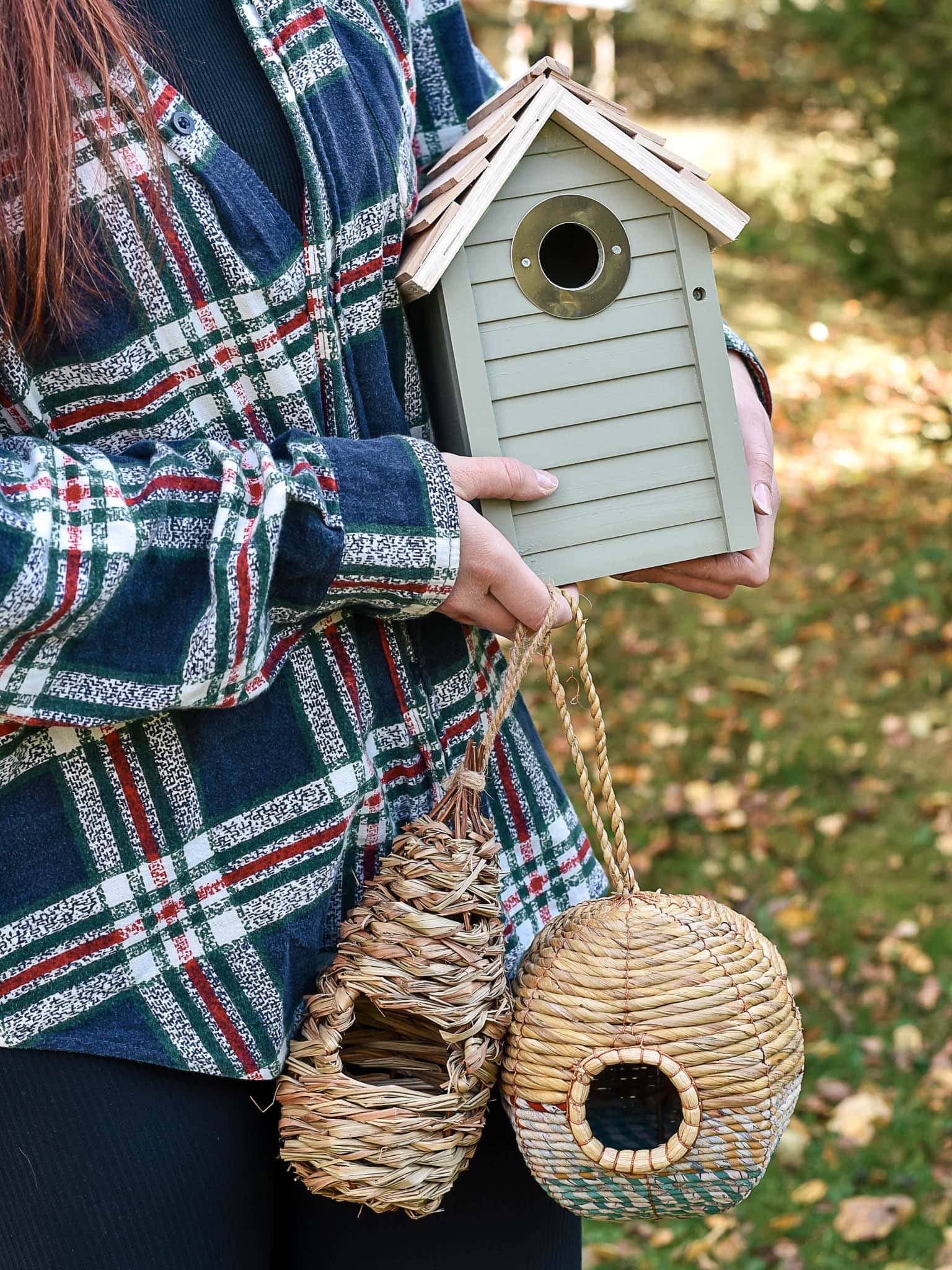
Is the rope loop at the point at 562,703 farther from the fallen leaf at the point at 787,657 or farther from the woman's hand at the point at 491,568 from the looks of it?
the fallen leaf at the point at 787,657

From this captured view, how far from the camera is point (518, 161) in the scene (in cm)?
131

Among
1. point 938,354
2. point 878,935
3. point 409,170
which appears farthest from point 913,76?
point 409,170

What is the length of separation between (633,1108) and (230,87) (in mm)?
1040

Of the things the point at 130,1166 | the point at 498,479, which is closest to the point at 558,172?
the point at 498,479

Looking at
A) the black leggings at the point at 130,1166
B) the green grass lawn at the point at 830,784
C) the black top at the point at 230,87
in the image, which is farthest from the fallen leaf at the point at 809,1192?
the black top at the point at 230,87

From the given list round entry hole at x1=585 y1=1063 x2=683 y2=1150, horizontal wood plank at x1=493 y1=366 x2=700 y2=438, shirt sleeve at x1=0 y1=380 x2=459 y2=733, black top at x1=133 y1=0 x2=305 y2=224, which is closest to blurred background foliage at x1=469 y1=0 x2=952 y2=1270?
round entry hole at x1=585 y1=1063 x2=683 y2=1150

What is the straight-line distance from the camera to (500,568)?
1182 mm

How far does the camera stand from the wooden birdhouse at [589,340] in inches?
51.8

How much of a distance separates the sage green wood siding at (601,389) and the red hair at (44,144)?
388 mm

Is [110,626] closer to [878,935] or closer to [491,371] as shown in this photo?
[491,371]

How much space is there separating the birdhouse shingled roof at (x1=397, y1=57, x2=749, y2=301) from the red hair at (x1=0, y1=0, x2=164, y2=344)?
287mm

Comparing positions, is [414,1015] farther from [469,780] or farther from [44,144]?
[44,144]

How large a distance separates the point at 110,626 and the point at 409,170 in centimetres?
57

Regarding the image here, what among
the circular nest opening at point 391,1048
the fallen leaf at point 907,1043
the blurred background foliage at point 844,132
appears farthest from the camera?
the blurred background foliage at point 844,132
